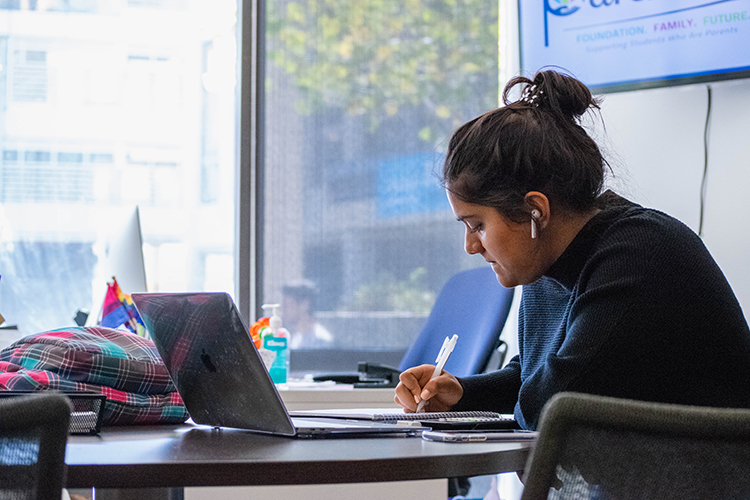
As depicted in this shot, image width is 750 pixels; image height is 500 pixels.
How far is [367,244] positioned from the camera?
3.13 meters

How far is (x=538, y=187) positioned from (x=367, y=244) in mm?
1821

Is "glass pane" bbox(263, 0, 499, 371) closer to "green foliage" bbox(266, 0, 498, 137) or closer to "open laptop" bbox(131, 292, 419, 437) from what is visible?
"green foliage" bbox(266, 0, 498, 137)

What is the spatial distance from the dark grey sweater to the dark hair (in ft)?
0.52

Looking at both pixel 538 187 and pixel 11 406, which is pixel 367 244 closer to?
pixel 538 187

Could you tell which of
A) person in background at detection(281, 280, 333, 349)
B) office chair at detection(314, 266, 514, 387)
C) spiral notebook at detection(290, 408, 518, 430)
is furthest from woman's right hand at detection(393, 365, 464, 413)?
person in background at detection(281, 280, 333, 349)

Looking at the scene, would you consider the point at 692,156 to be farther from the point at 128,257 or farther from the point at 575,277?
the point at 128,257

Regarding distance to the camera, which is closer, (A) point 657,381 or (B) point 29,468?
(B) point 29,468

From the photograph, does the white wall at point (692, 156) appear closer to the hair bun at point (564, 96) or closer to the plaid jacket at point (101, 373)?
the hair bun at point (564, 96)

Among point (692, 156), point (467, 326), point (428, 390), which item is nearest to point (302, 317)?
point (467, 326)

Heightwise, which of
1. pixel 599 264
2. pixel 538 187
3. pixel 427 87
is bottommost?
pixel 599 264

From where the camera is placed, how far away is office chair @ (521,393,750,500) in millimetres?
596

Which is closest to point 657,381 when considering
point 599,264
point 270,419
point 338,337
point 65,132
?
point 599,264

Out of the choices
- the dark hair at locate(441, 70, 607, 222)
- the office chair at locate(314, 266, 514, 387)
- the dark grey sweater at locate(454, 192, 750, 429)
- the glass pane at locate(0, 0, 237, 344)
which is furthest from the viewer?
the glass pane at locate(0, 0, 237, 344)

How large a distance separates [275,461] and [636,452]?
Result: 1.11ft
